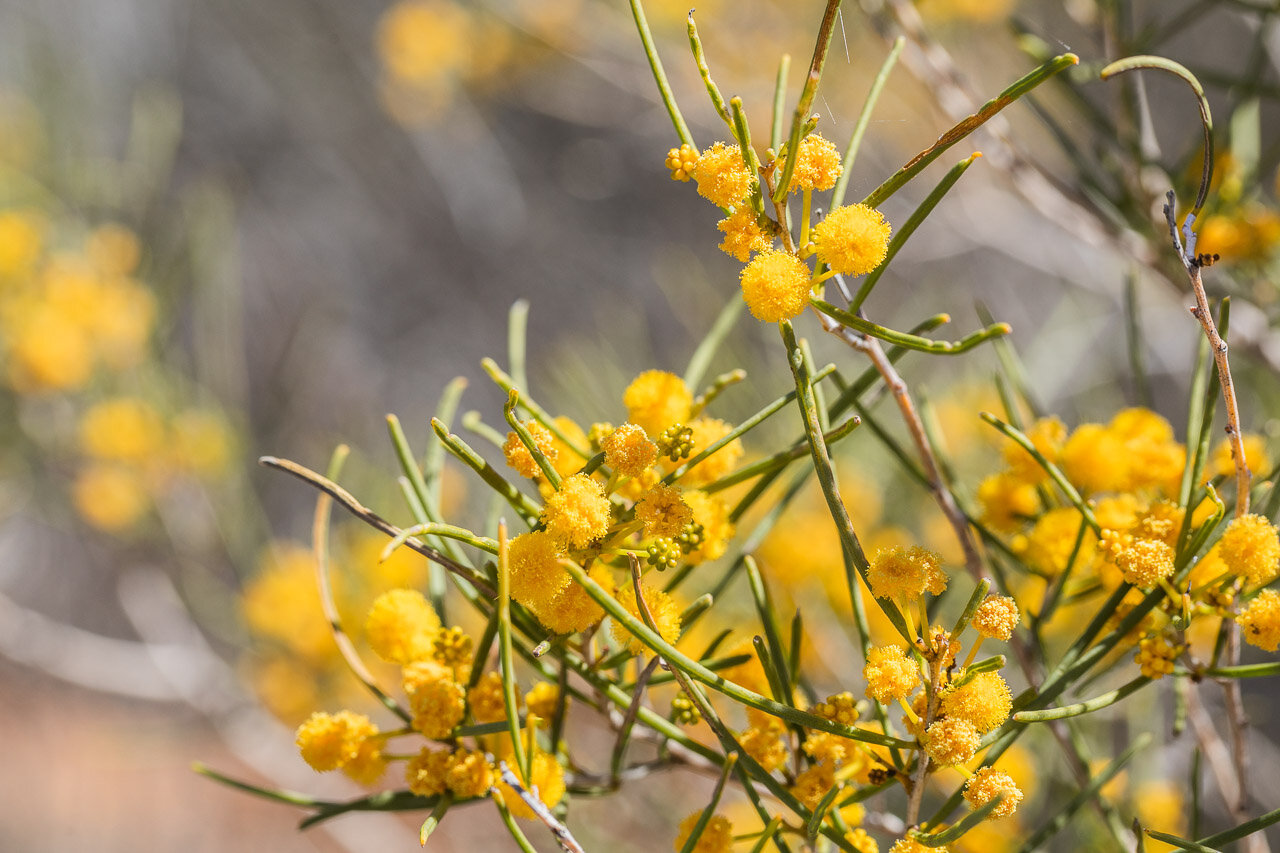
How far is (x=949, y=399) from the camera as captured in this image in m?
1.54

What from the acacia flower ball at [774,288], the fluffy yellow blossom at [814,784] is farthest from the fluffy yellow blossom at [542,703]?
the acacia flower ball at [774,288]

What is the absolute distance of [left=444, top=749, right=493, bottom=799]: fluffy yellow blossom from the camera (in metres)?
0.40

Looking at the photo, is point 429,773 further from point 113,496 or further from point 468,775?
point 113,496

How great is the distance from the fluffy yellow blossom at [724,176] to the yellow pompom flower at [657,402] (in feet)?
0.33

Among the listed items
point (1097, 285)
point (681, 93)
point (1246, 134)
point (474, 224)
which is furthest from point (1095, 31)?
point (474, 224)

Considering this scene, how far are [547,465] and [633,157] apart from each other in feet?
10.2

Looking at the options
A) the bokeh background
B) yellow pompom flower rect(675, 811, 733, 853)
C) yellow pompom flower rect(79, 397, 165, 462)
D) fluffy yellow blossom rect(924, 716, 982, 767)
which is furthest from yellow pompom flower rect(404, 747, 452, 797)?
yellow pompom flower rect(79, 397, 165, 462)

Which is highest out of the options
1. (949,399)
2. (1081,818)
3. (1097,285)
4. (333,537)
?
(1097,285)

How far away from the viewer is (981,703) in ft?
1.05

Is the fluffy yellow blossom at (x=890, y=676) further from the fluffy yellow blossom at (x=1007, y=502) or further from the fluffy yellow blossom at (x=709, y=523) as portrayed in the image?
the fluffy yellow blossom at (x=1007, y=502)

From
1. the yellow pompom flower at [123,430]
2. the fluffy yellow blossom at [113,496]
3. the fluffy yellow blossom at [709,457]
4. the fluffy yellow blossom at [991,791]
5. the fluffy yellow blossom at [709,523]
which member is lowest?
the fluffy yellow blossom at [991,791]

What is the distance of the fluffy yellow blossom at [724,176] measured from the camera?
321mm

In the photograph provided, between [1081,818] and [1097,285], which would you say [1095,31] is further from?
[1097,285]

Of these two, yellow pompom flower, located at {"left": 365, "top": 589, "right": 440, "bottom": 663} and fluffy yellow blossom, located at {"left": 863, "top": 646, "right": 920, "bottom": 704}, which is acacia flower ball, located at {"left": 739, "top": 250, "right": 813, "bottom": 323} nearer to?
fluffy yellow blossom, located at {"left": 863, "top": 646, "right": 920, "bottom": 704}
